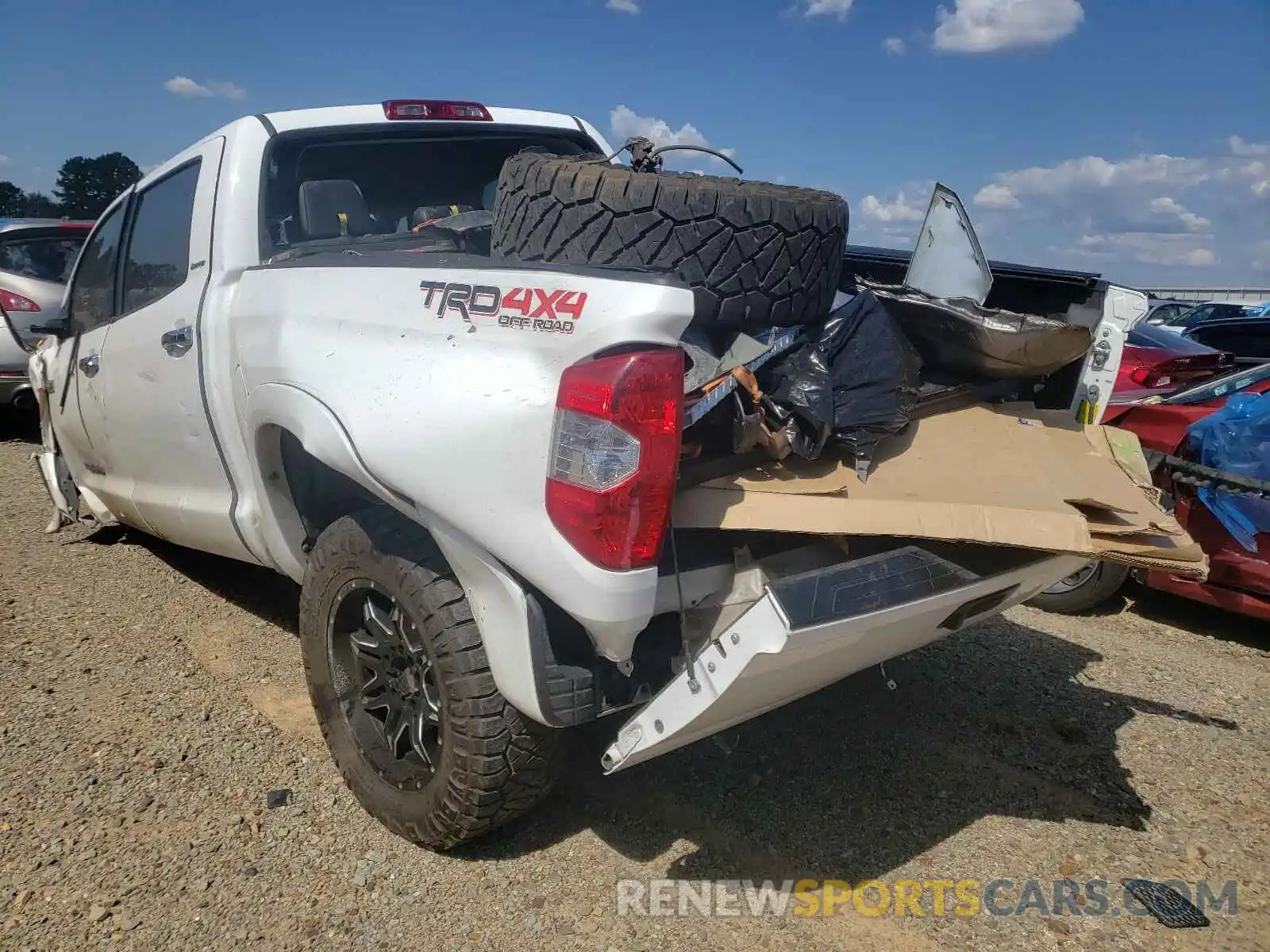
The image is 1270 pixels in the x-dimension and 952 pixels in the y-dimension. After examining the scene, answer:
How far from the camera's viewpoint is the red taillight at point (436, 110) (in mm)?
3678

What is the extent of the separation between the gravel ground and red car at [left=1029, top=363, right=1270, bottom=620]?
38cm

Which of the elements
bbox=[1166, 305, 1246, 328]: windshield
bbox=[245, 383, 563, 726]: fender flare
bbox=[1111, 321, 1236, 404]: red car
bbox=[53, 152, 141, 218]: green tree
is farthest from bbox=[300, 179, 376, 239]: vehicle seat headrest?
bbox=[53, 152, 141, 218]: green tree

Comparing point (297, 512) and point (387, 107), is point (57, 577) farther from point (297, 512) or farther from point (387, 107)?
point (387, 107)

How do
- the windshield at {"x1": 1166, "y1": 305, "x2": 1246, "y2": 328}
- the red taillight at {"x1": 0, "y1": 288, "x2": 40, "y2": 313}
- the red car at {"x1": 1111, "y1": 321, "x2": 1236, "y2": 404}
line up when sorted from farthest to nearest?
the windshield at {"x1": 1166, "y1": 305, "x2": 1246, "y2": 328} → the red taillight at {"x1": 0, "y1": 288, "x2": 40, "y2": 313} → the red car at {"x1": 1111, "y1": 321, "x2": 1236, "y2": 404}

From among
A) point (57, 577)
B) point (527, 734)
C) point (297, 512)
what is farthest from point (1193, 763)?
point (57, 577)

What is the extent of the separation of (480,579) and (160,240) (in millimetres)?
2441

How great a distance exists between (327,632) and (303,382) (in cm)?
78

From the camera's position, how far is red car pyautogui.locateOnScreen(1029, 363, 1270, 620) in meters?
4.19

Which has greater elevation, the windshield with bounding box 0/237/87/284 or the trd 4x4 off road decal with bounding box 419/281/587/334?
the trd 4x4 off road decal with bounding box 419/281/587/334

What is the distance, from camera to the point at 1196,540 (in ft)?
14.8

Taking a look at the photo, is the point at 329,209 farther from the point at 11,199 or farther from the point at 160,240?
the point at 11,199

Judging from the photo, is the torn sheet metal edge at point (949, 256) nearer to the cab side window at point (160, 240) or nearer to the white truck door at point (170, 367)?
the white truck door at point (170, 367)

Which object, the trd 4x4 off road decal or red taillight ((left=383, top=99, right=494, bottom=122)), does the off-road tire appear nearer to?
the trd 4x4 off road decal

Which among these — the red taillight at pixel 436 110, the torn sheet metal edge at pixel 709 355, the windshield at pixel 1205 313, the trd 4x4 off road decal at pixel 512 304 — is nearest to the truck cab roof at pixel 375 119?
the red taillight at pixel 436 110
